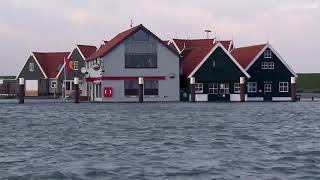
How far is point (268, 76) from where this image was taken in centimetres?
8144

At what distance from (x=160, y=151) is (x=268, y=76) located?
194 feet

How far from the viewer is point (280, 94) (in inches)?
3206

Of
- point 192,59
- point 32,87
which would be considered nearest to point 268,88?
point 192,59

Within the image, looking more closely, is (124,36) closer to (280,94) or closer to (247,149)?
(280,94)

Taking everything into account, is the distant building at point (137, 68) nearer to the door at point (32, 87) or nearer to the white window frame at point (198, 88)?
the white window frame at point (198, 88)

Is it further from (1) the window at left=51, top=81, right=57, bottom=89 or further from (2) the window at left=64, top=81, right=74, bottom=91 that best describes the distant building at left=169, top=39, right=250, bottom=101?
(1) the window at left=51, top=81, right=57, bottom=89

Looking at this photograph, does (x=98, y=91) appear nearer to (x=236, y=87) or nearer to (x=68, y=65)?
(x=236, y=87)

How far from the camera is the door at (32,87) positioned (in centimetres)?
10162

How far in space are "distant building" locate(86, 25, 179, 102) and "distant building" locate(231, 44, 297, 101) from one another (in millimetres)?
9964

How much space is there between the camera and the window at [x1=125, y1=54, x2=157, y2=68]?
77438 mm

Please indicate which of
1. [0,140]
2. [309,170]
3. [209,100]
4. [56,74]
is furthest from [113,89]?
[309,170]

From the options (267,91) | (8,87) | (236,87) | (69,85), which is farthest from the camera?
(8,87)

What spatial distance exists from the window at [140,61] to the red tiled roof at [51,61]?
26093 mm

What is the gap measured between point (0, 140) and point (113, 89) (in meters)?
49.0
